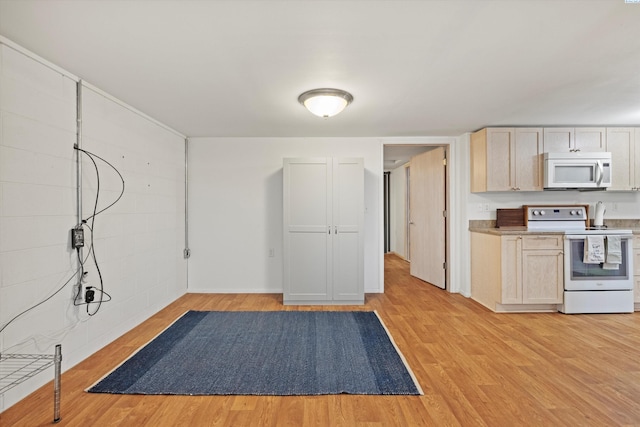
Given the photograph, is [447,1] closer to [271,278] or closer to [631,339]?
[631,339]

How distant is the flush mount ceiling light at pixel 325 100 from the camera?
265cm

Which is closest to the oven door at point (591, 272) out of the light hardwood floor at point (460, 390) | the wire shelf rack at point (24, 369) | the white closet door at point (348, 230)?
the light hardwood floor at point (460, 390)

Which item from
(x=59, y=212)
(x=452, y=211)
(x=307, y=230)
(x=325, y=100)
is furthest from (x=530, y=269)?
(x=59, y=212)

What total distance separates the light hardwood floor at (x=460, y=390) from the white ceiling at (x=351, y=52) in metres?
2.23

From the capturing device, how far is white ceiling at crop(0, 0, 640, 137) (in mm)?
1607

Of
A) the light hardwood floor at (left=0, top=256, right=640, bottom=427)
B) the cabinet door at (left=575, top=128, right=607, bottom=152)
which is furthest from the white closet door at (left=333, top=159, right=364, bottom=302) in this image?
the cabinet door at (left=575, top=128, right=607, bottom=152)

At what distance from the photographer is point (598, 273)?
3480 millimetres

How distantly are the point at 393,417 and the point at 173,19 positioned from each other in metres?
2.54

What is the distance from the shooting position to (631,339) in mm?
2834

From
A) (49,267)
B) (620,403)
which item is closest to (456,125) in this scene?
(620,403)

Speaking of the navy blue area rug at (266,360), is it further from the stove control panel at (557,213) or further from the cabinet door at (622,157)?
the cabinet door at (622,157)

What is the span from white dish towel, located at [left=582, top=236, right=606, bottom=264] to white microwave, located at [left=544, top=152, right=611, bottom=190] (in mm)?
691

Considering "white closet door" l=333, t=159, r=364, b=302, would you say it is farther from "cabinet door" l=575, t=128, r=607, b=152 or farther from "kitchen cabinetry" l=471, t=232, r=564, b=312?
"cabinet door" l=575, t=128, r=607, b=152

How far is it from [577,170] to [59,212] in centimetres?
528
